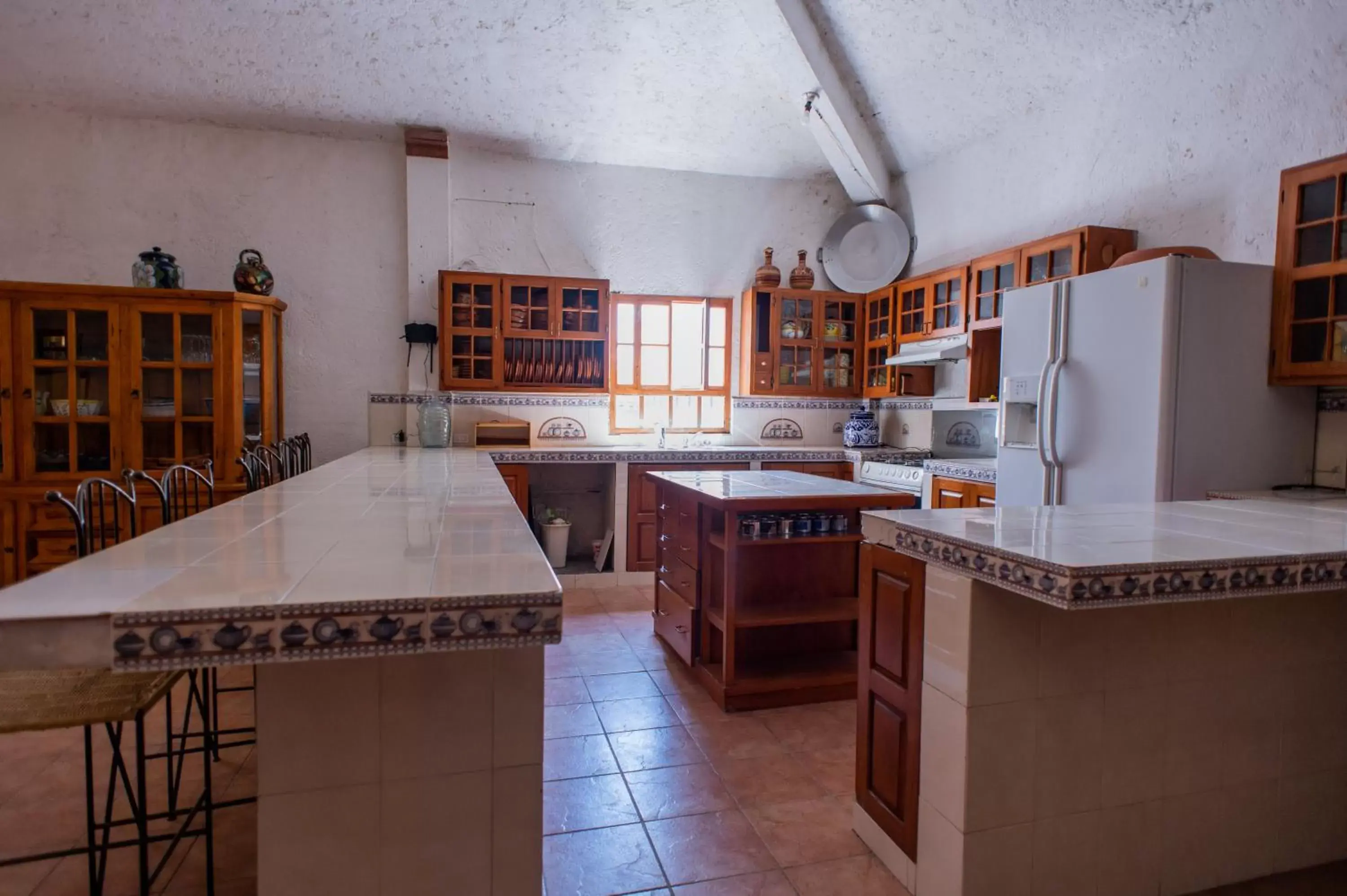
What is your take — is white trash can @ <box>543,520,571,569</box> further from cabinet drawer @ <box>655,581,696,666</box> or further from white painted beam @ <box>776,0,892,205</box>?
white painted beam @ <box>776,0,892,205</box>

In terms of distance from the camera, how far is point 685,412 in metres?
5.73

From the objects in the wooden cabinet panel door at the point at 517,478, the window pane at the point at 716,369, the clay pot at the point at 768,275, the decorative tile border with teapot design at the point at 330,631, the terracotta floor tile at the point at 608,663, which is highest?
the clay pot at the point at 768,275

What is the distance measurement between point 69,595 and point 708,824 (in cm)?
167

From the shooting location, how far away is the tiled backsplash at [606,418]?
5.14 meters

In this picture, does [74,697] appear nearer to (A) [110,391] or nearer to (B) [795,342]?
(A) [110,391]

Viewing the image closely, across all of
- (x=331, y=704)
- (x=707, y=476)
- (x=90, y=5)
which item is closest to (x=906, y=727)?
(x=331, y=704)

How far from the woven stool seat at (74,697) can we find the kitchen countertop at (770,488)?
1.85 meters

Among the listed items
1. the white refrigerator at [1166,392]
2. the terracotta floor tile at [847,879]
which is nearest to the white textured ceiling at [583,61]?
the white refrigerator at [1166,392]

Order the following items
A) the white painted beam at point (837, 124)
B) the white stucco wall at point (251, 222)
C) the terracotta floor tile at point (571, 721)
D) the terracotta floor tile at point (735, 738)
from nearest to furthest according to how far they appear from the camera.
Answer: the terracotta floor tile at point (735, 738), the terracotta floor tile at point (571, 721), the white painted beam at point (837, 124), the white stucco wall at point (251, 222)

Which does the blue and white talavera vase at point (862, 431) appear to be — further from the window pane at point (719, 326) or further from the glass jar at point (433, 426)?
the glass jar at point (433, 426)

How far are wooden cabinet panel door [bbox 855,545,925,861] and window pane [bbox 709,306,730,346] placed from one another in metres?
3.88

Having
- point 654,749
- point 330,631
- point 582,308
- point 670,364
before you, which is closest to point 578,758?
point 654,749

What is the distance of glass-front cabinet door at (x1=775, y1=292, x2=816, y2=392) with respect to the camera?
218 inches

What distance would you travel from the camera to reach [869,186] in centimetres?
550
